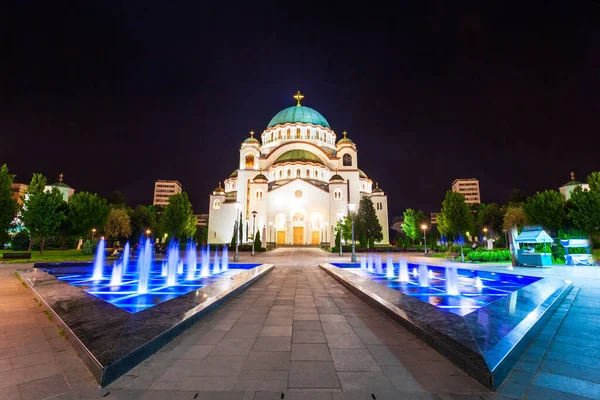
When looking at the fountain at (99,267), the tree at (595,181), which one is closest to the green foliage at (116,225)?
the fountain at (99,267)

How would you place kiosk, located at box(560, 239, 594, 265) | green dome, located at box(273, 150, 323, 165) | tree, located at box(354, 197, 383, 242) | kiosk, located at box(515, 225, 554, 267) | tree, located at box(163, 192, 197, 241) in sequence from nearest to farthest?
kiosk, located at box(515, 225, 554, 267)
kiosk, located at box(560, 239, 594, 265)
tree, located at box(163, 192, 197, 241)
tree, located at box(354, 197, 383, 242)
green dome, located at box(273, 150, 323, 165)

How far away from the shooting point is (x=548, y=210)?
1164 inches

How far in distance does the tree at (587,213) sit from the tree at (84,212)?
4674 centimetres

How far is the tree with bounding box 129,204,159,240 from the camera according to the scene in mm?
50281

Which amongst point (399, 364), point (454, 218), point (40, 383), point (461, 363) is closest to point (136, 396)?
point (40, 383)

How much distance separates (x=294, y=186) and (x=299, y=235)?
8.09m

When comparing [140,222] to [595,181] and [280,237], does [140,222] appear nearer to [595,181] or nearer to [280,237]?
[280,237]

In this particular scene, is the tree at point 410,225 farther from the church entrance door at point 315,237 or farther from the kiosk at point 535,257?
the kiosk at point 535,257

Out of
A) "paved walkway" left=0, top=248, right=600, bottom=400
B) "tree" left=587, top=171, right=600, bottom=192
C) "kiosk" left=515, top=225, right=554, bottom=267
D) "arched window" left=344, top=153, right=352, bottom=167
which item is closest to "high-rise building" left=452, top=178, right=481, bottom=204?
"arched window" left=344, top=153, right=352, bottom=167

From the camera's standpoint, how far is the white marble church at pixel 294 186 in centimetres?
4622

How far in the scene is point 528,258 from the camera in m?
15.6

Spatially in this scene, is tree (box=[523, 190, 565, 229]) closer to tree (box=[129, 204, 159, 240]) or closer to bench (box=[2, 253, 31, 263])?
bench (box=[2, 253, 31, 263])

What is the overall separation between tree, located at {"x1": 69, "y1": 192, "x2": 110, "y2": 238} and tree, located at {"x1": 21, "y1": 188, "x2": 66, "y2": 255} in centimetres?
152

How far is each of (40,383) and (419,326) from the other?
4364 millimetres
